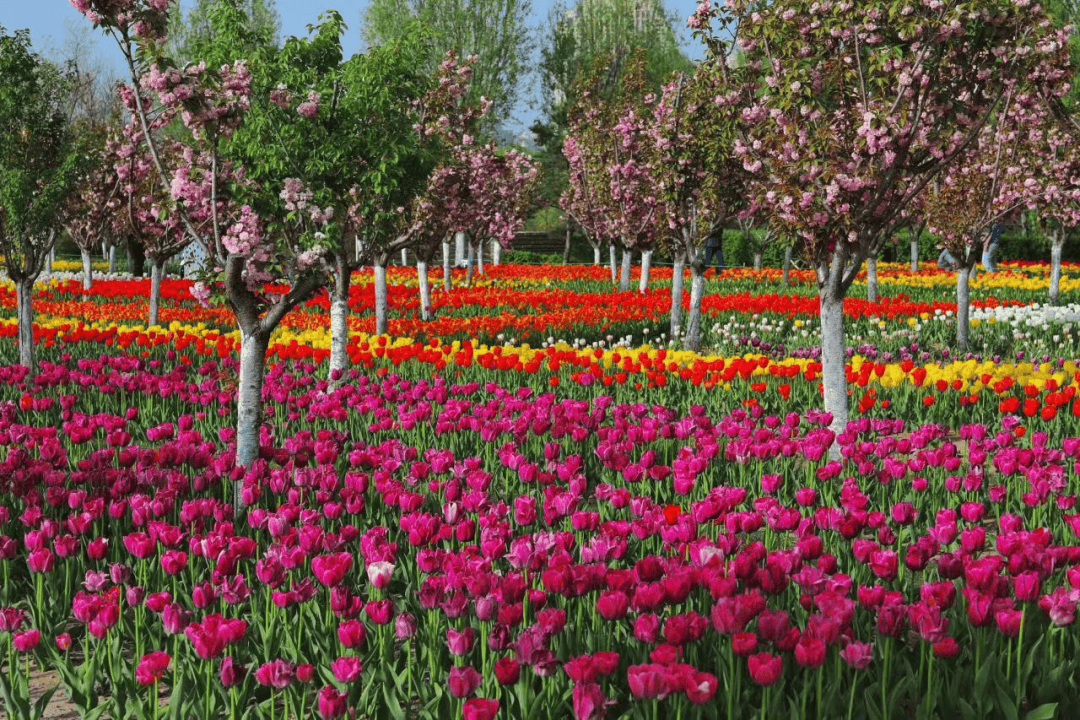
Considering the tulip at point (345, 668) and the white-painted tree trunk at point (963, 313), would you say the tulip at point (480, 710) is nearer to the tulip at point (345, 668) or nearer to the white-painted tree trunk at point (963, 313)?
the tulip at point (345, 668)

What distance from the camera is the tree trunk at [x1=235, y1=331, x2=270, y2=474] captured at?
17.7ft

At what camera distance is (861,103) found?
20.8ft

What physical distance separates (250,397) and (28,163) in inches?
208

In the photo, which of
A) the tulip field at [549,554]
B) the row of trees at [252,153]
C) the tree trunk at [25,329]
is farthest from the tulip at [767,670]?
the tree trunk at [25,329]

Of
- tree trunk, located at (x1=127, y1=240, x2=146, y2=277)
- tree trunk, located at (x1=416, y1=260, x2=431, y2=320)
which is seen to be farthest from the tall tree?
tree trunk, located at (x1=416, y1=260, x2=431, y2=320)

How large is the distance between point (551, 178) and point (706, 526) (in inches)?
1420

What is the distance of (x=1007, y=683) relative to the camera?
2.67m

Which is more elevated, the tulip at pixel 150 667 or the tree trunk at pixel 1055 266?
the tree trunk at pixel 1055 266

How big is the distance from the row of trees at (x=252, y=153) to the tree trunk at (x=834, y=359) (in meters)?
3.28

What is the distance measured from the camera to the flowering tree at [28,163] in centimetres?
868

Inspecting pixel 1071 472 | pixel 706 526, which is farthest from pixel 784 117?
pixel 706 526

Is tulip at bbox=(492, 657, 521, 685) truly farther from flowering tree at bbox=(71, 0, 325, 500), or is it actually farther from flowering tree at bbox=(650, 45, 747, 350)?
flowering tree at bbox=(650, 45, 747, 350)

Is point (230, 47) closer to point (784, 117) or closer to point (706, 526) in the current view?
point (784, 117)

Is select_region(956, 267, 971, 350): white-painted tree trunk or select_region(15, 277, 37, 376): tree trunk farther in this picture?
select_region(956, 267, 971, 350): white-painted tree trunk
